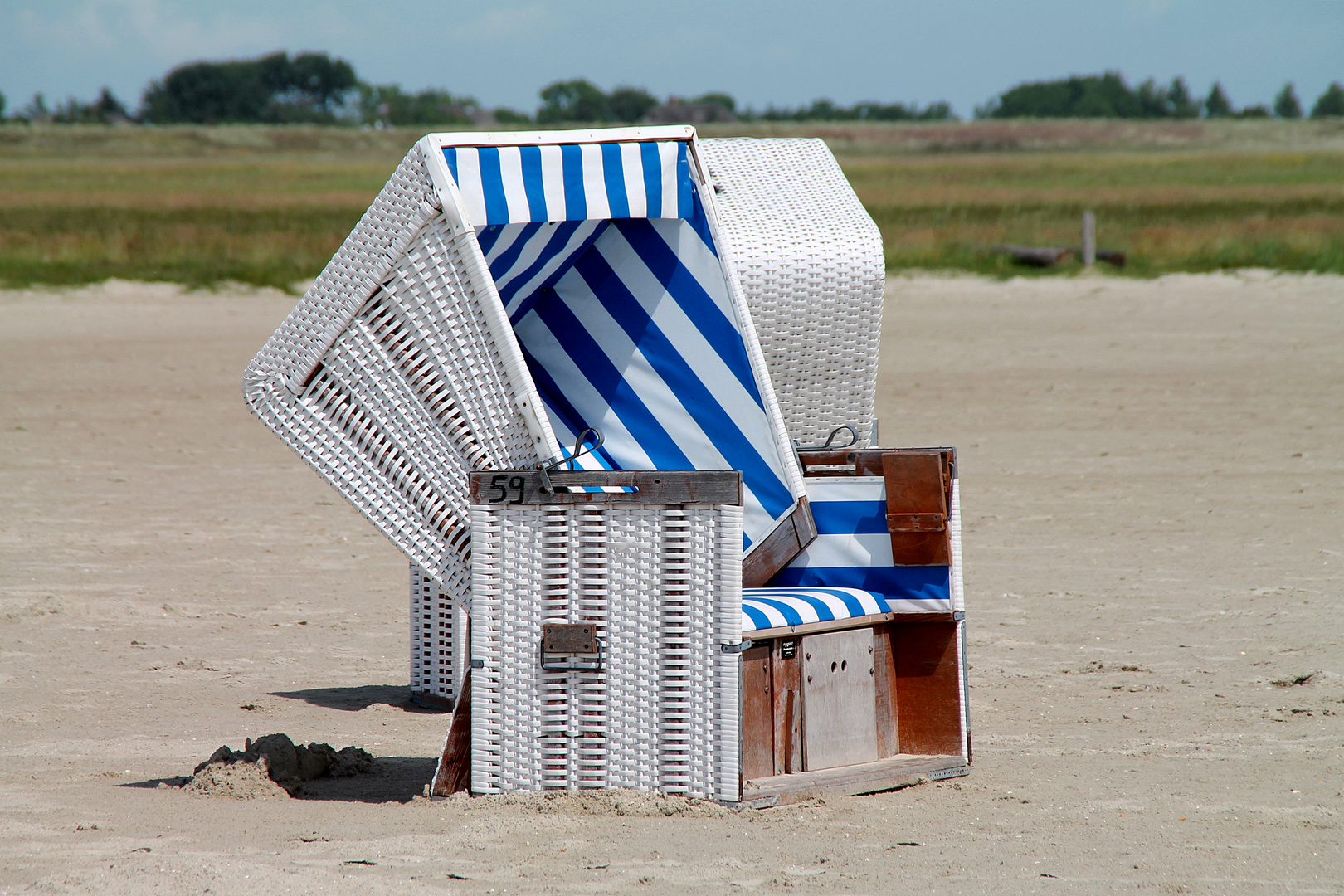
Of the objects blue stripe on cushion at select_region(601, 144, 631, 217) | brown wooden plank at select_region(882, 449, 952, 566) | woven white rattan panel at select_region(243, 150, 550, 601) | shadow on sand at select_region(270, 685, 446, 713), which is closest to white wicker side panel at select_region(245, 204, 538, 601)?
woven white rattan panel at select_region(243, 150, 550, 601)

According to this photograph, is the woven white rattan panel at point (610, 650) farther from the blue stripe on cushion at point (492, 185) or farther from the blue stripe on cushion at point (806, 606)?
the blue stripe on cushion at point (492, 185)

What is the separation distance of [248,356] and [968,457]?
7260 millimetres

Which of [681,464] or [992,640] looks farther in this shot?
[992,640]

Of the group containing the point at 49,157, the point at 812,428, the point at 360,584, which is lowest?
the point at 360,584

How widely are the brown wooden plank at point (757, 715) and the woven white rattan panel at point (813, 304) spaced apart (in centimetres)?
168

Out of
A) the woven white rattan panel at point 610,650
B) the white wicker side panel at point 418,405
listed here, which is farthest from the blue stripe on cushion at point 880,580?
the white wicker side panel at point 418,405

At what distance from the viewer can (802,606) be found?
11.5 feet

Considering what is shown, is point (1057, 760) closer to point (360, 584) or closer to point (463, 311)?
point (463, 311)

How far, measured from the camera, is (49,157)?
42781mm

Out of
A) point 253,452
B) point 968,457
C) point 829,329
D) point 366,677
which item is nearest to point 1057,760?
point 829,329

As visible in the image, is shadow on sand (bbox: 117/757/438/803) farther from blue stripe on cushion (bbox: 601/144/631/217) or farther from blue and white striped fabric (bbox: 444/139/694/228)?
blue stripe on cushion (bbox: 601/144/631/217)

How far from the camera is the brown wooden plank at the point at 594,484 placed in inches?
126

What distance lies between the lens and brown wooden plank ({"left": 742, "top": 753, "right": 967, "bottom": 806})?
335 centimetres

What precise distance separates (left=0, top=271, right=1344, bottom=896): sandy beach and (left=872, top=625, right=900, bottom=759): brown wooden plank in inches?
9.8
